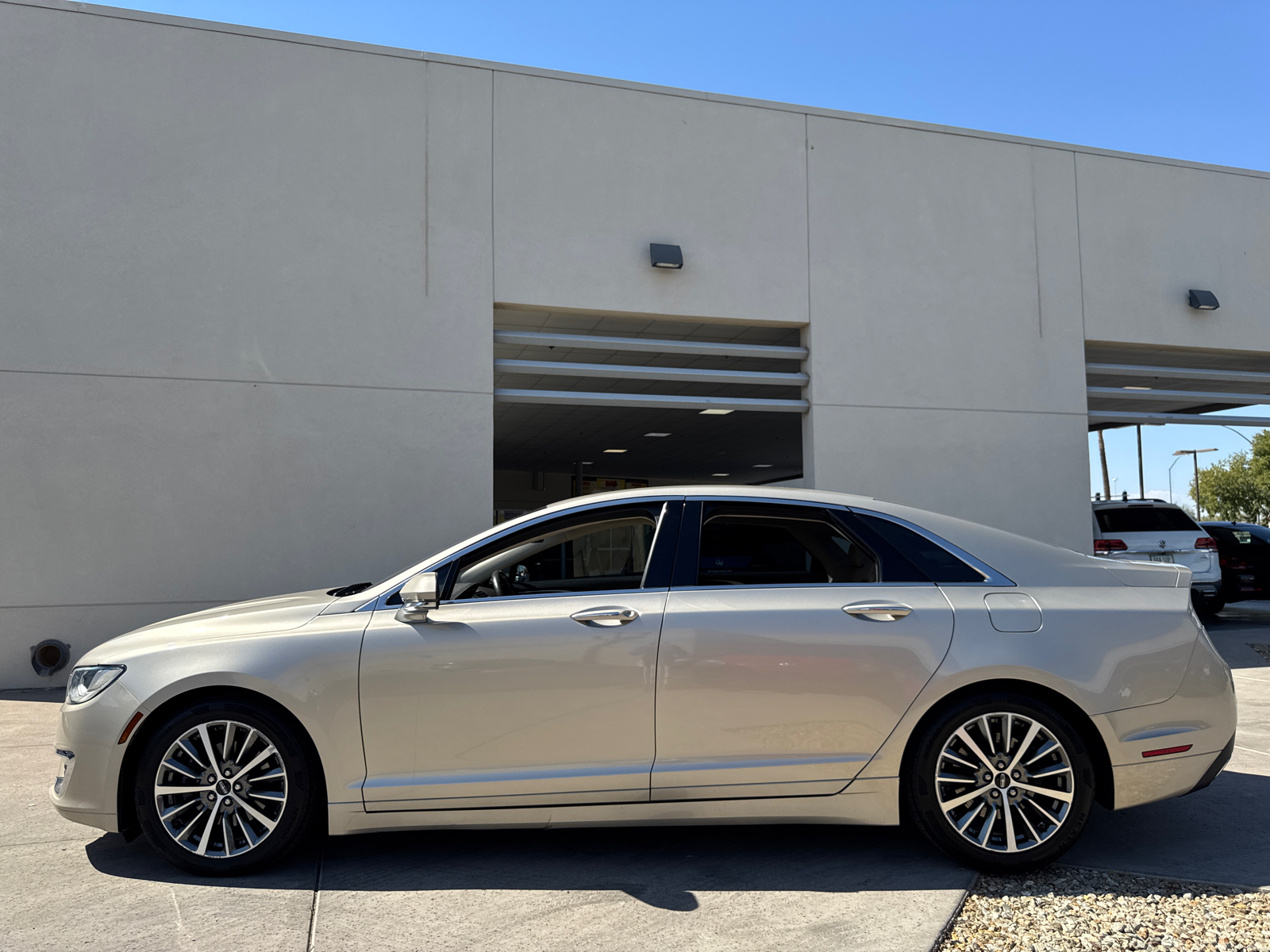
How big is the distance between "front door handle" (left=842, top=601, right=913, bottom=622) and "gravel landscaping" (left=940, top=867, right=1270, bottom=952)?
3.47 feet

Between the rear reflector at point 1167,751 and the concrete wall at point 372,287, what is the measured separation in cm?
650

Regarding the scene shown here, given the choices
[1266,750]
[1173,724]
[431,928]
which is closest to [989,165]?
[1266,750]

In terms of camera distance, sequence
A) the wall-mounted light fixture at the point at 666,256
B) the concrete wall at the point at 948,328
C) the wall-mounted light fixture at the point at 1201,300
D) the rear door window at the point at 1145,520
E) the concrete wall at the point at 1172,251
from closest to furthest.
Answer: the wall-mounted light fixture at the point at 666,256 → the concrete wall at the point at 948,328 → the concrete wall at the point at 1172,251 → the wall-mounted light fixture at the point at 1201,300 → the rear door window at the point at 1145,520

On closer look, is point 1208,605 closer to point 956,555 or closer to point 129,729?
point 956,555

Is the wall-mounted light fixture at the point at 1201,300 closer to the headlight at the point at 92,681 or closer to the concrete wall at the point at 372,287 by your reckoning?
the concrete wall at the point at 372,287

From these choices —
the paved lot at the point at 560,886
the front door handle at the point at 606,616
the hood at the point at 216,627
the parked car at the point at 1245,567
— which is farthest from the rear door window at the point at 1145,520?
the hood at the point at 216,627

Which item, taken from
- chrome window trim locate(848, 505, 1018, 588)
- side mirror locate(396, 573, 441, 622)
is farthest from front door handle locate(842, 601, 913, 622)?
side mirror locate(396, 573, 441, 622)

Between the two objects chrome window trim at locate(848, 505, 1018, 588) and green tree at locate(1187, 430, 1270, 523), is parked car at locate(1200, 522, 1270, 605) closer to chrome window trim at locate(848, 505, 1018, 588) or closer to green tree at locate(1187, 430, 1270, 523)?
chrome window trim at locate(848, 505, 1018, 588)

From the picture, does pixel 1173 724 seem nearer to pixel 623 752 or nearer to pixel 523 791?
pixel 623 752

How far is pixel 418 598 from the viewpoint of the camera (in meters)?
3.83

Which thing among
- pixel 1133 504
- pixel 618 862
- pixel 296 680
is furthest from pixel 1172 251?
pixel 296 680

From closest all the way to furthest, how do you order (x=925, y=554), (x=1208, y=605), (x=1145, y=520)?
(x=925, y=554), (x=1145, y=520), (x=1208, y=605)

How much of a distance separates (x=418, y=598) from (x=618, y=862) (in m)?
1.37

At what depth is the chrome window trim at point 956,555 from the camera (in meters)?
4.02
